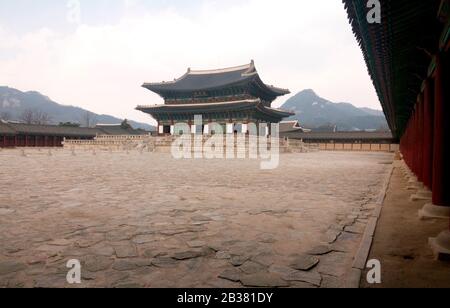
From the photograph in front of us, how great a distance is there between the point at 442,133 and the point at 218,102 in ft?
132

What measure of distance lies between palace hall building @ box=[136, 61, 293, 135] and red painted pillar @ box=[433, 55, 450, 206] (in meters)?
33.7

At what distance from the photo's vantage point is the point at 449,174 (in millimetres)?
6098

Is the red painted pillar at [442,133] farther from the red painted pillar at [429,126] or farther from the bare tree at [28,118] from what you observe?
the bare tree at [28,118]

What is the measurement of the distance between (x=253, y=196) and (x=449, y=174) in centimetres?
451

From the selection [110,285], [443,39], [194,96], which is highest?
[194,96]

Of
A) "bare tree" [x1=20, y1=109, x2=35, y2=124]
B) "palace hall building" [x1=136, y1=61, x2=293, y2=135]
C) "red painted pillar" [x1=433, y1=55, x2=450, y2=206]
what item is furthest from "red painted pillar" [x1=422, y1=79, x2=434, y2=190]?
"bare tree" [x1=20, y1=109, x2=35, y2=124]

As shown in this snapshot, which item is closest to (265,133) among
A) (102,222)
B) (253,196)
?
(253,196)

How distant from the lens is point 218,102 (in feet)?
148

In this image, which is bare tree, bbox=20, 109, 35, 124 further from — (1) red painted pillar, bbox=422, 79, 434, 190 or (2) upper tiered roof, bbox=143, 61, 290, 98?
(1) red painted pillar, bbox=422, 79, 434, 190

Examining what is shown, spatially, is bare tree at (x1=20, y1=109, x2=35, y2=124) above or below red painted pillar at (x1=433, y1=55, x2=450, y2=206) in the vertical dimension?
above

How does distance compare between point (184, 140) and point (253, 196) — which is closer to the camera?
point (253, 196)

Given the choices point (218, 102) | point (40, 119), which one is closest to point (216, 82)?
point (218, 102)

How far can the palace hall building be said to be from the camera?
42.7 metres

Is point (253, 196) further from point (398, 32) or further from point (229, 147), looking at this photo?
point (229, 147)
